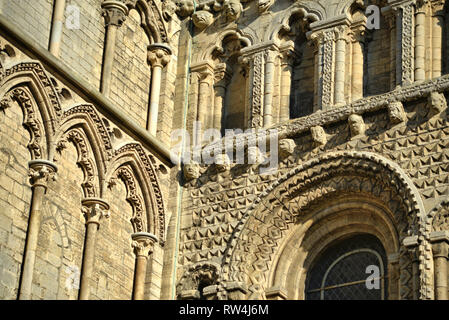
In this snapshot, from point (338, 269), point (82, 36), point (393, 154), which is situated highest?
point (82, 36)

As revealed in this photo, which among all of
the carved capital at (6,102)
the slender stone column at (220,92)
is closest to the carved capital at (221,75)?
the slender stone column at (220,92)

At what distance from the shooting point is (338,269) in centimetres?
2148

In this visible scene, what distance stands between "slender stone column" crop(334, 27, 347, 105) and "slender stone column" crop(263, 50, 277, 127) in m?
1.20

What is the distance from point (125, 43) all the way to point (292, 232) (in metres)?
4.15

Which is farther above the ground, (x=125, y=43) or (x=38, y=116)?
(x=125, y=43)

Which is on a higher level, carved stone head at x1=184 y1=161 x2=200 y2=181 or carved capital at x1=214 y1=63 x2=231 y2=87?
carved capital at x1=214 y1=63 x2=231 y2=87

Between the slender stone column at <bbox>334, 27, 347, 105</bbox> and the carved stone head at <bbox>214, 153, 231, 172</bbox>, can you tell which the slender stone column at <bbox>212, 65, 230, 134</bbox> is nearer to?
the carved stone head at <bbox>214, 153, 231, 172</bbox>

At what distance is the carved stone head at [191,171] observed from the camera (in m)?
22.8

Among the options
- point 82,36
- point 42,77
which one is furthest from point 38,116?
point 82,36

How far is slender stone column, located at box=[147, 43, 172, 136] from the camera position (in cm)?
2323

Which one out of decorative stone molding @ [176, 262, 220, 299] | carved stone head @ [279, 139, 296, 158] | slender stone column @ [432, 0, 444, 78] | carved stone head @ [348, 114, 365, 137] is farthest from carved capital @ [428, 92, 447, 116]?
decorative stone molding @ [176, 262, 220, 299]

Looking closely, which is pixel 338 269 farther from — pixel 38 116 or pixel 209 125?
pixel 38 116

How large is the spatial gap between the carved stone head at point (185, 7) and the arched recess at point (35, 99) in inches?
162

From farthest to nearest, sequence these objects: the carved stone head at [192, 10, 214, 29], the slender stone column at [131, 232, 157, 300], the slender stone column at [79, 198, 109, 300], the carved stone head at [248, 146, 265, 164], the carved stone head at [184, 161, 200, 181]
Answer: the carved stone head at [192, 10, 214, 29]
the carved stone head at [184, 161, 200, 181]
the carved stone head at [248, 146, 265, 164]
the slender stone column at [131, 232, 157, 300]
the slender stone column at [79, 198, 109, 300]
